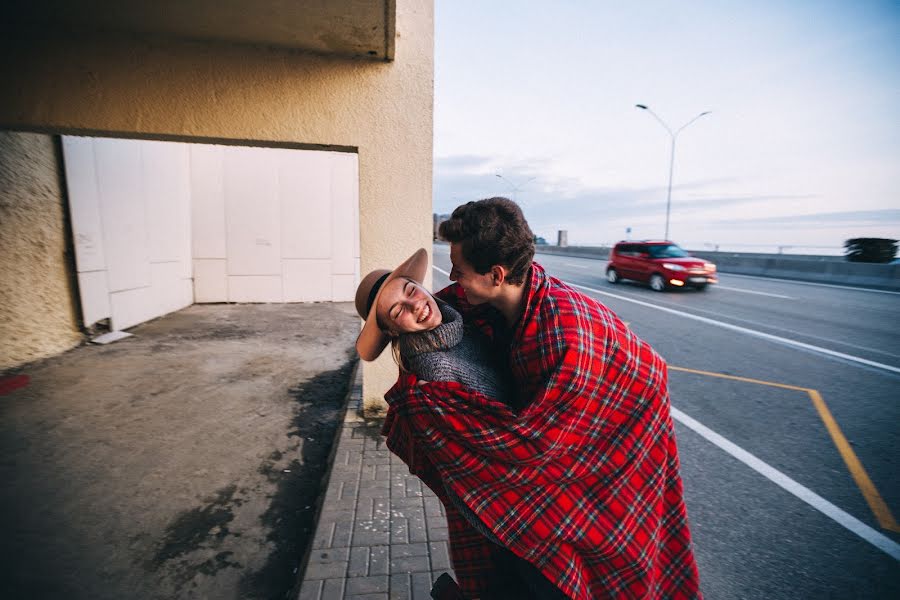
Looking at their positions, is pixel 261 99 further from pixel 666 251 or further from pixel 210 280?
pixel 666 251

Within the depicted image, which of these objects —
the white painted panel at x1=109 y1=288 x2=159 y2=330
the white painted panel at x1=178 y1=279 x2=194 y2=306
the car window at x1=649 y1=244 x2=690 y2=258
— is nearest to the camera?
the white painted panel at x1=109 y1=288 x2=159 y2=330

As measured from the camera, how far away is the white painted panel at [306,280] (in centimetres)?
1066

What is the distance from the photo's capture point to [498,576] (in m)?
1.76

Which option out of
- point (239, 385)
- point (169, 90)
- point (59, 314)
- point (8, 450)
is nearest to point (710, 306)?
point (239, 385)

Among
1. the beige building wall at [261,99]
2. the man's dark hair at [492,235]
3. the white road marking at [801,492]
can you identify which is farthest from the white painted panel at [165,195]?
the white road marking at [801,492]

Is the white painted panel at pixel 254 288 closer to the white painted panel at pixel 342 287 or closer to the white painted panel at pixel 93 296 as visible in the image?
the white painted panel at pixel 342 287

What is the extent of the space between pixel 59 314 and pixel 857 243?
25777 millimetres

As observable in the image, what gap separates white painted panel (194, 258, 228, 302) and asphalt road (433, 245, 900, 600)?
32.7 feet

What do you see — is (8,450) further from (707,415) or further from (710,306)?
(710,306)

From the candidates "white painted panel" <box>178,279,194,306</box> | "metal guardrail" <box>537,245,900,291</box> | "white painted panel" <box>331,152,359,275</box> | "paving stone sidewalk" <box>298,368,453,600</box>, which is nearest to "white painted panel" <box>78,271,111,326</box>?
"white painted panel" <box>178,279,194,306</box>

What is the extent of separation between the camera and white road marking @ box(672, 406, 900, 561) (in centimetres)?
266

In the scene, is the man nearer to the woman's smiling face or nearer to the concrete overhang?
the woman's smiling face

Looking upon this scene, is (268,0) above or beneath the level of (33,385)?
above

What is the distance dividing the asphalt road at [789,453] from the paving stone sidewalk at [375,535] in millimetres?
1707
